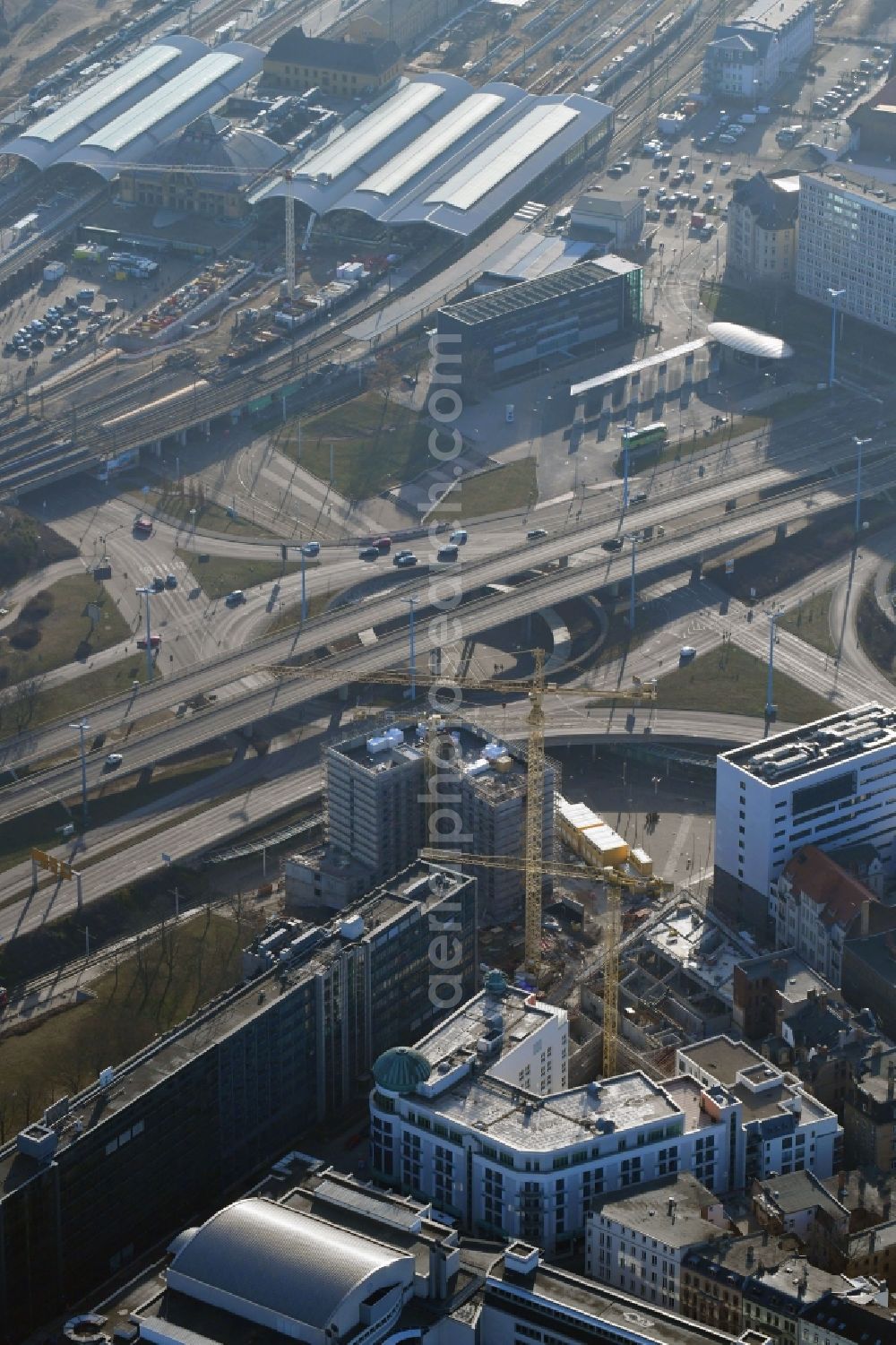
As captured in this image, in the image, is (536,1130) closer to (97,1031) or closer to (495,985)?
(495,985)

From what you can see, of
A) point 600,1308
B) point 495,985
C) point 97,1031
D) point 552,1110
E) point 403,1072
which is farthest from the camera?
point 97,1031

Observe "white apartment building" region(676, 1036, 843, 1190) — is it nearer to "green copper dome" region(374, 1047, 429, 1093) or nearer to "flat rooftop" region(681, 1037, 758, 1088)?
"flat rooftop" region(681, 1037, 758, 1088)

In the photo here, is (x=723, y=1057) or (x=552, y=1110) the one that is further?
(x=723, y=1057)

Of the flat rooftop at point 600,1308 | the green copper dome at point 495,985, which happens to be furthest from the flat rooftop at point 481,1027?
the flat rooftop at point 600,1308

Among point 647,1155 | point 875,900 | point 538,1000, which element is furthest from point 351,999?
point 875,900

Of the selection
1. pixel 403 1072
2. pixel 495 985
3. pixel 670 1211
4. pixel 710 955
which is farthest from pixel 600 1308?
pixel 710 955

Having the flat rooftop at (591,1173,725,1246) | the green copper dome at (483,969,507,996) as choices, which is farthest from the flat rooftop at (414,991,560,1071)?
the flat rooftop at (591,1173,725,1246)
